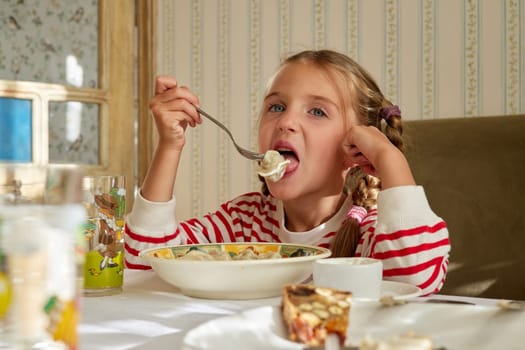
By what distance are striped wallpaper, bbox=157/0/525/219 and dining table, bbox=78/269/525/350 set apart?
1.56 metres

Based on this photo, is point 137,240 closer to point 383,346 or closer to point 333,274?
point 333,274

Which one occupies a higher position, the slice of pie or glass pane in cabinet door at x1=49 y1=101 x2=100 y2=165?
glass pane in cabinet door at x1=49 y1=101 x2=100 y2=165

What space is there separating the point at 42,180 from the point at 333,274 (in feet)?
1.13

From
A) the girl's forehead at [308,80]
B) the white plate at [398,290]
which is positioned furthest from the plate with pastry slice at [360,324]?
the girl's forehead at [308,80]

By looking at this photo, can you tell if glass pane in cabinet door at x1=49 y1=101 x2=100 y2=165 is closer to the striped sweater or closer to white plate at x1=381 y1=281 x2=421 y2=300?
the striped sweater

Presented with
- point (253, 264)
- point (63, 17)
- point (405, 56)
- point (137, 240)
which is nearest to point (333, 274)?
point (253, 264)

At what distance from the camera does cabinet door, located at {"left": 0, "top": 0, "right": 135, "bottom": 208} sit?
2559mm

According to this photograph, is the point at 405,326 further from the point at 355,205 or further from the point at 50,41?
the point at 50,41

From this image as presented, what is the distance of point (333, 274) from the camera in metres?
0.66

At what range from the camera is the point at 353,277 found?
0.65 m

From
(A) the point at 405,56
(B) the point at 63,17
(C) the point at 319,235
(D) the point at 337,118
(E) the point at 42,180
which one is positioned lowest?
(C) the point at 319,235

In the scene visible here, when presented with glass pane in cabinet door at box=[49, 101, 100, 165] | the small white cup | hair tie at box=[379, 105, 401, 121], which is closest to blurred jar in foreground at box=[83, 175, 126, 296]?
the small white cup

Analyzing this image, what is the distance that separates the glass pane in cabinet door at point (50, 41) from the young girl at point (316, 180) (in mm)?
1522

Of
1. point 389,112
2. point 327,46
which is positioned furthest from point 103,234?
point 327,46
